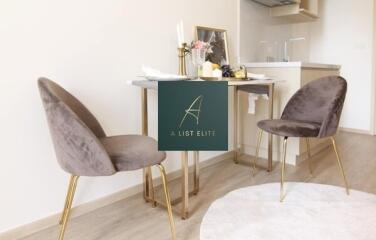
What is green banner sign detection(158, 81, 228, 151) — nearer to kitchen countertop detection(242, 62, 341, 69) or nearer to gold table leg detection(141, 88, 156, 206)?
gold table leg detection(141, 88, 156, 206)

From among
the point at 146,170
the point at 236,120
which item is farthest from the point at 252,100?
the point at 146,170

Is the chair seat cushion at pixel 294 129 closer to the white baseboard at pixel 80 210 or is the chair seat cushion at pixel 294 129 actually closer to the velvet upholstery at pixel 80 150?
the white baseboard at pixel 80 210

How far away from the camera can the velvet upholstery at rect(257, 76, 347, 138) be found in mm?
2046

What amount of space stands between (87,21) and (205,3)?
120 centimetres

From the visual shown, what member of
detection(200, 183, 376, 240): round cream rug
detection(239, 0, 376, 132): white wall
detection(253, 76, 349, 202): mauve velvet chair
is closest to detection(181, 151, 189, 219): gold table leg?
detection(200, 183, 376, 240): round cream rug

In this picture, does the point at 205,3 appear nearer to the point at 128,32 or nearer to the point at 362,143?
the point at 128,32

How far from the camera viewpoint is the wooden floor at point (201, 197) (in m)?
1.70

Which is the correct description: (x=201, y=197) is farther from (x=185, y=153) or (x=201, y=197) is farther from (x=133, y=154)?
(x=133, y=154)

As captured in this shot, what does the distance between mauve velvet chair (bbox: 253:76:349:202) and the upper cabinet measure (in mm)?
1303

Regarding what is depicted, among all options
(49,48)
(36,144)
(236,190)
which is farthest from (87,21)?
(236,190)

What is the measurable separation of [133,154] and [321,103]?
1.56 meters

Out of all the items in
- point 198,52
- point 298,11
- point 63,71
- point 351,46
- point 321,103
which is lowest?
point 321,103

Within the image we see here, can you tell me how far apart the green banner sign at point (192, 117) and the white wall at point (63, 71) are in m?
0.71

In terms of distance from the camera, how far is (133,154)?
1473 millimetres
